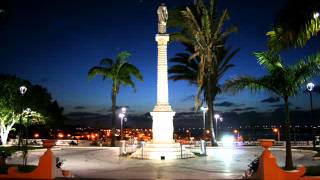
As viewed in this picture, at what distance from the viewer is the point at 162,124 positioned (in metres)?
27.8

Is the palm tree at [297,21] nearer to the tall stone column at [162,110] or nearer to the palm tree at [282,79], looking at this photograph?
the palm tree at [282,79]

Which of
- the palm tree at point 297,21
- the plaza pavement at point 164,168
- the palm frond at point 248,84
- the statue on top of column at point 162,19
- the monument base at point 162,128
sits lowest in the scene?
the plaza pavement at point 164,168

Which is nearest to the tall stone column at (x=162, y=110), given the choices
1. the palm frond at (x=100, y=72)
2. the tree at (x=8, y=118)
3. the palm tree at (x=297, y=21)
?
the palm tree at (x=297, y=21)

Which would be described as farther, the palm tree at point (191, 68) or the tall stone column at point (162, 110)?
the palm tree at point (191, 68)

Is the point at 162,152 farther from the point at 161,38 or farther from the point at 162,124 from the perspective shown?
the point at 161,38

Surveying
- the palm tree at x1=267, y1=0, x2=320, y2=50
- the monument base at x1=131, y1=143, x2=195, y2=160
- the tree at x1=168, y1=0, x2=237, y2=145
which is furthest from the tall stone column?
the palm tree at x1=267, y1=0, x2=320, y2=50

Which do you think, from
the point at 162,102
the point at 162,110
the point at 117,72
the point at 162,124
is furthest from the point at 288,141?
the point at 117,72

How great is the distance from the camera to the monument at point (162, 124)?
88.4ft

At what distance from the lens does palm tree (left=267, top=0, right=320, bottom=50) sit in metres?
13.4

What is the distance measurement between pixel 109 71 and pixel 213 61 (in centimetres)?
1185

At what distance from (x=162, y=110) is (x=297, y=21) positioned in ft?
50.8

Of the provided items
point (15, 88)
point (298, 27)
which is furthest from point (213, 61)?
point (298, 27)

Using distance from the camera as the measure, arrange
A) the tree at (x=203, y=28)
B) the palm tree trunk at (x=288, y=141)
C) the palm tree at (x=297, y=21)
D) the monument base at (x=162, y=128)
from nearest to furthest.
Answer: the palm tree at (x=297, y=21) → the palm tree trunk at (x=288, y=141) → the monument base at (x=162, y=128) → the tree at (x=203, y=28)

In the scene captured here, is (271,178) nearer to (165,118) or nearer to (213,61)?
(165,118)
